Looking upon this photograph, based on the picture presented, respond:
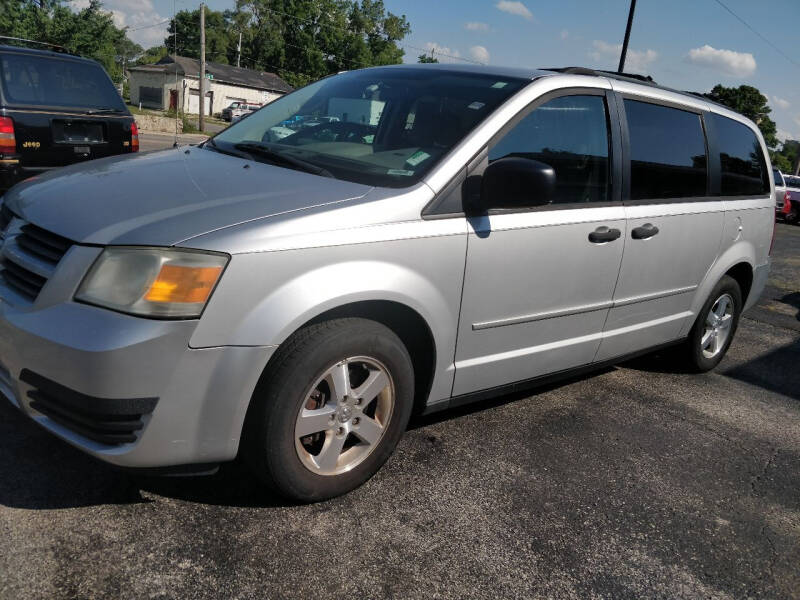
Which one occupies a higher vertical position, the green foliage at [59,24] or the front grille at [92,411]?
the green foliage at [59,24]

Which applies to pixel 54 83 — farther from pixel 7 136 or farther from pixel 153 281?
pixel 153 281

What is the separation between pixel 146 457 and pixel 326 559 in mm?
695

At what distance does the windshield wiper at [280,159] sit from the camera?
9.46 feet

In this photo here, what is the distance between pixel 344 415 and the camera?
2.64 meters

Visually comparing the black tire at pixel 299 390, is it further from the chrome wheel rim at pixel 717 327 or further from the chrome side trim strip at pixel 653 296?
the chrome wheel rim at pixel 717 327

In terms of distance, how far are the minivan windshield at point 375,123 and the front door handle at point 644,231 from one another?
3.29 ft

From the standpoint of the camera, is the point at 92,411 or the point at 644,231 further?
the point at 644,231

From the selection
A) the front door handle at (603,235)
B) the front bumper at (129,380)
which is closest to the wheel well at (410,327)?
the front bumper at (129,380)

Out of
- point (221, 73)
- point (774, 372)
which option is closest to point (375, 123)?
point (774, 372)

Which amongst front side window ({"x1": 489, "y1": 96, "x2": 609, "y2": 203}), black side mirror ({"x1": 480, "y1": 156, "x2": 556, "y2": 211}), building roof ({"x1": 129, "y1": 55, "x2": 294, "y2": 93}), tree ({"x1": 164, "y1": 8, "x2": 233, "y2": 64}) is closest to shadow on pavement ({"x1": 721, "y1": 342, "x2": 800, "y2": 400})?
front side window ({"x1": 489, "y1": 96, "x2": 609, "y2": 203})

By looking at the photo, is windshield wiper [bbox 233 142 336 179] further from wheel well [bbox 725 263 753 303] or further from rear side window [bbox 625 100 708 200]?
wheel well [bbox 725 263 753 303]

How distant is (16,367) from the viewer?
231cm

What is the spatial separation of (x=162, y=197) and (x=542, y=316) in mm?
1780

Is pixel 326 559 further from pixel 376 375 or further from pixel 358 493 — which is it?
pixel 376 375
